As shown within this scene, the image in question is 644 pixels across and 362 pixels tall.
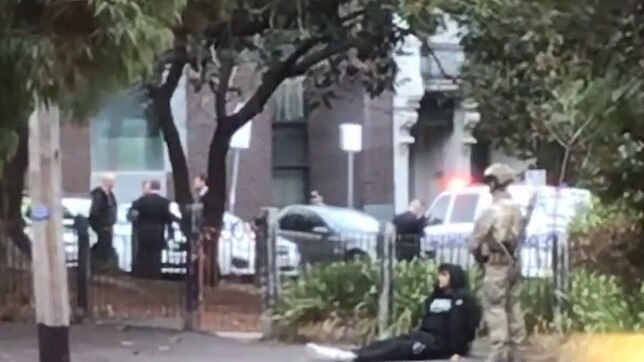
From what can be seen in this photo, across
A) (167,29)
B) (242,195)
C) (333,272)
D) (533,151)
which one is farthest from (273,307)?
(242,195)

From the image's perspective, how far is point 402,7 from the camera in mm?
18562

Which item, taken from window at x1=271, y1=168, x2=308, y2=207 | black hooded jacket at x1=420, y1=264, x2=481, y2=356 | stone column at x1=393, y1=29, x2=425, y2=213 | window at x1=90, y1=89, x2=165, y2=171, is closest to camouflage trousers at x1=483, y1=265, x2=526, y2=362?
black hooded jacket at x1=420, y1=264, x2=481, y2=356

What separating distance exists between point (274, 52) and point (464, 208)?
622 cm

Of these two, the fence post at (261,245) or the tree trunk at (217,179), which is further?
the tree trunk at (217,179)

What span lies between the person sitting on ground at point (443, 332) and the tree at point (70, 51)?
604 cm

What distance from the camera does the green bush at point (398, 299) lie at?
49.1 ft

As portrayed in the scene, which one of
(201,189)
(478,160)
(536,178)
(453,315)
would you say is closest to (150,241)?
(453,315)

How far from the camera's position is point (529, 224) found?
16984 millimetres

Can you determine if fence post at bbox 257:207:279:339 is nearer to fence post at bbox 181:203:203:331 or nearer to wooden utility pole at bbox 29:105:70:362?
fence post at bbox 181:203:203:331

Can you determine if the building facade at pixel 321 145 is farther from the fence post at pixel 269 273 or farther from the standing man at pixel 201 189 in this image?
the fence post at pixel 269 273

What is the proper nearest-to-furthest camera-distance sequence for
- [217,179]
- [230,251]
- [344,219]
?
1. [230,251]
2. [217,179]
3. [344,219]

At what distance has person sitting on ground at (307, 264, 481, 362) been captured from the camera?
Result: 13.7 m

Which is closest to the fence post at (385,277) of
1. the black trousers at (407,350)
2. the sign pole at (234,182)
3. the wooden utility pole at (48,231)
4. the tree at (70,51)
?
the black trousers at (407,350)

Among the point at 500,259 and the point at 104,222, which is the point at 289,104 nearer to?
the point at 104,222
